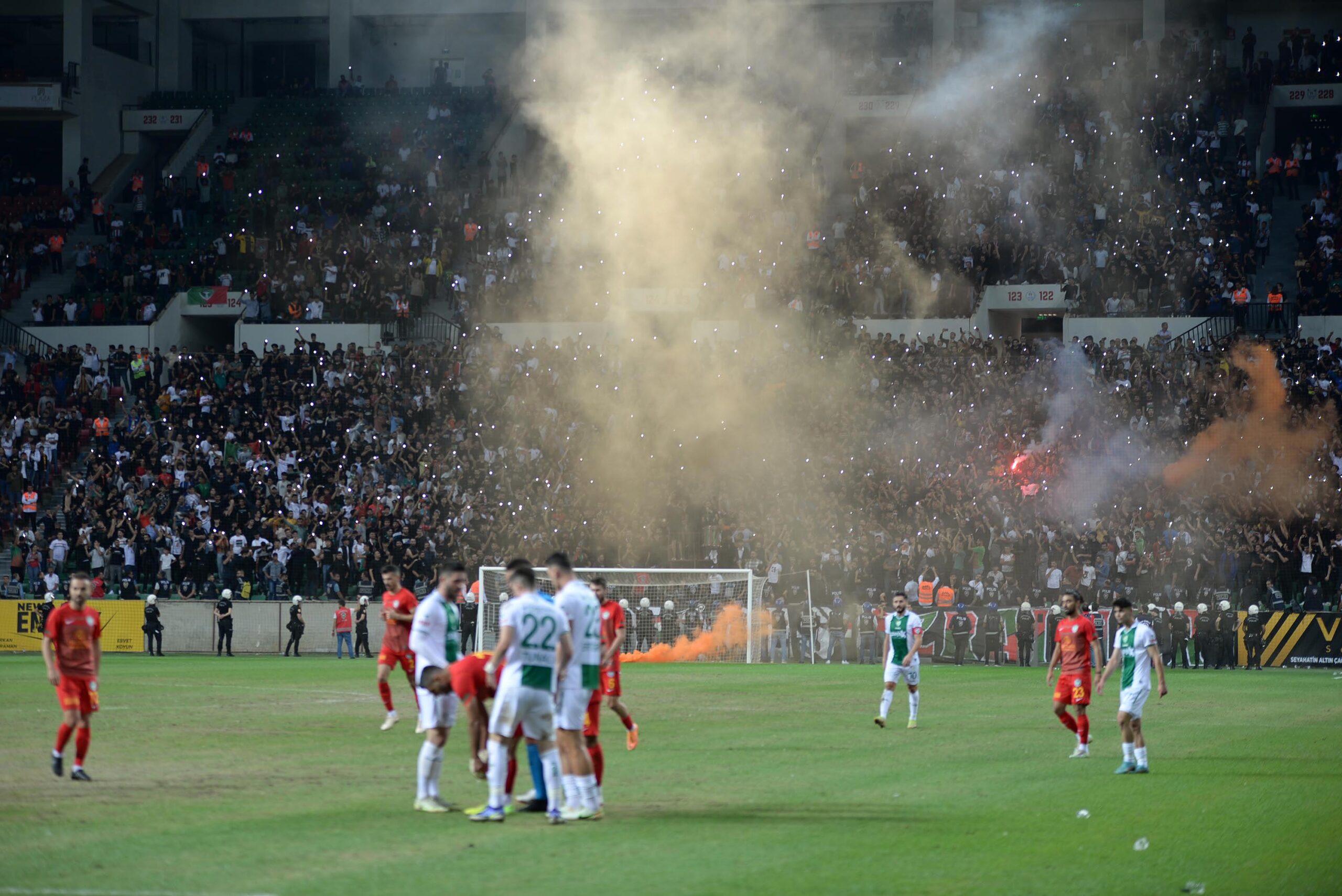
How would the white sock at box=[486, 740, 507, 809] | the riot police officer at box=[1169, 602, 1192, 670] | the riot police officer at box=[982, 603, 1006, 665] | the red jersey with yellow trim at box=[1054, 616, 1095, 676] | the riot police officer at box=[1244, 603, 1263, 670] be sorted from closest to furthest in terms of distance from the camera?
the white sock at box=[486, 740, 507, 809] → the red jersey with yellow trim at box=[1054, 616, 1095, 676] → the riot police officer at box=[1169, 602, 1192, 670] → the riot police officer at box=[1244, 603, 1263, 670] → the riot police officer at box=[982, 603, 1006, 665]

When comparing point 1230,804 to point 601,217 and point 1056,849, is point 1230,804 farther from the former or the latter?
point 601,217

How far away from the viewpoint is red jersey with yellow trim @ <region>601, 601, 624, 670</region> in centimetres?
1569

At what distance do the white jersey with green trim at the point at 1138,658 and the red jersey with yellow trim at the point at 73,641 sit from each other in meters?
10.9

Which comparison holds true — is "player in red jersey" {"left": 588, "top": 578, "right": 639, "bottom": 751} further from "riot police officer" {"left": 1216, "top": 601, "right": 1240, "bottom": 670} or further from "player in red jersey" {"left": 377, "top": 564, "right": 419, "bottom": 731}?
"riot police officer" {"left": 1216, "top": 601, "right": 1240, "bottom": 670}

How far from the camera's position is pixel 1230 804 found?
45.5 feet

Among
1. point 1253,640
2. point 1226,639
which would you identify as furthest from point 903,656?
point 1253,640

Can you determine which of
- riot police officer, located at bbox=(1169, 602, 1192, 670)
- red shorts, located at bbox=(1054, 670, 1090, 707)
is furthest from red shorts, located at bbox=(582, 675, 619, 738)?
riot police officer, located at bbox=(1169, 602, 1192, 670)

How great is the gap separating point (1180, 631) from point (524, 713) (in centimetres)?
2694

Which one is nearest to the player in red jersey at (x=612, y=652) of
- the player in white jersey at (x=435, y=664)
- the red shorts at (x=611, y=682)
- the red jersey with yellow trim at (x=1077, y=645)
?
the red shorts at (x=611, y=682)

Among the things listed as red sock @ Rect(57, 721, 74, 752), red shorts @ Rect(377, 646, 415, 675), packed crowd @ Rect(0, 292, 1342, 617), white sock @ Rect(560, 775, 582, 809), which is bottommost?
white sock @ Rect(560, 775, 582, 809)

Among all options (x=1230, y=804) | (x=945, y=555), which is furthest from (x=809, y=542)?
(x=1230, y=804)

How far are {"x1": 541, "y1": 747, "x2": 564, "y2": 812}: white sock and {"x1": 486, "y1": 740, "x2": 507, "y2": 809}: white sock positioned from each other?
0.32 m

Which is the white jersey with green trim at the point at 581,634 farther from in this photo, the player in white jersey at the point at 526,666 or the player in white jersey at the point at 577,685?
the player in white jersey at the point at 526,666

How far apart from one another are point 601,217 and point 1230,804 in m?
34.5
